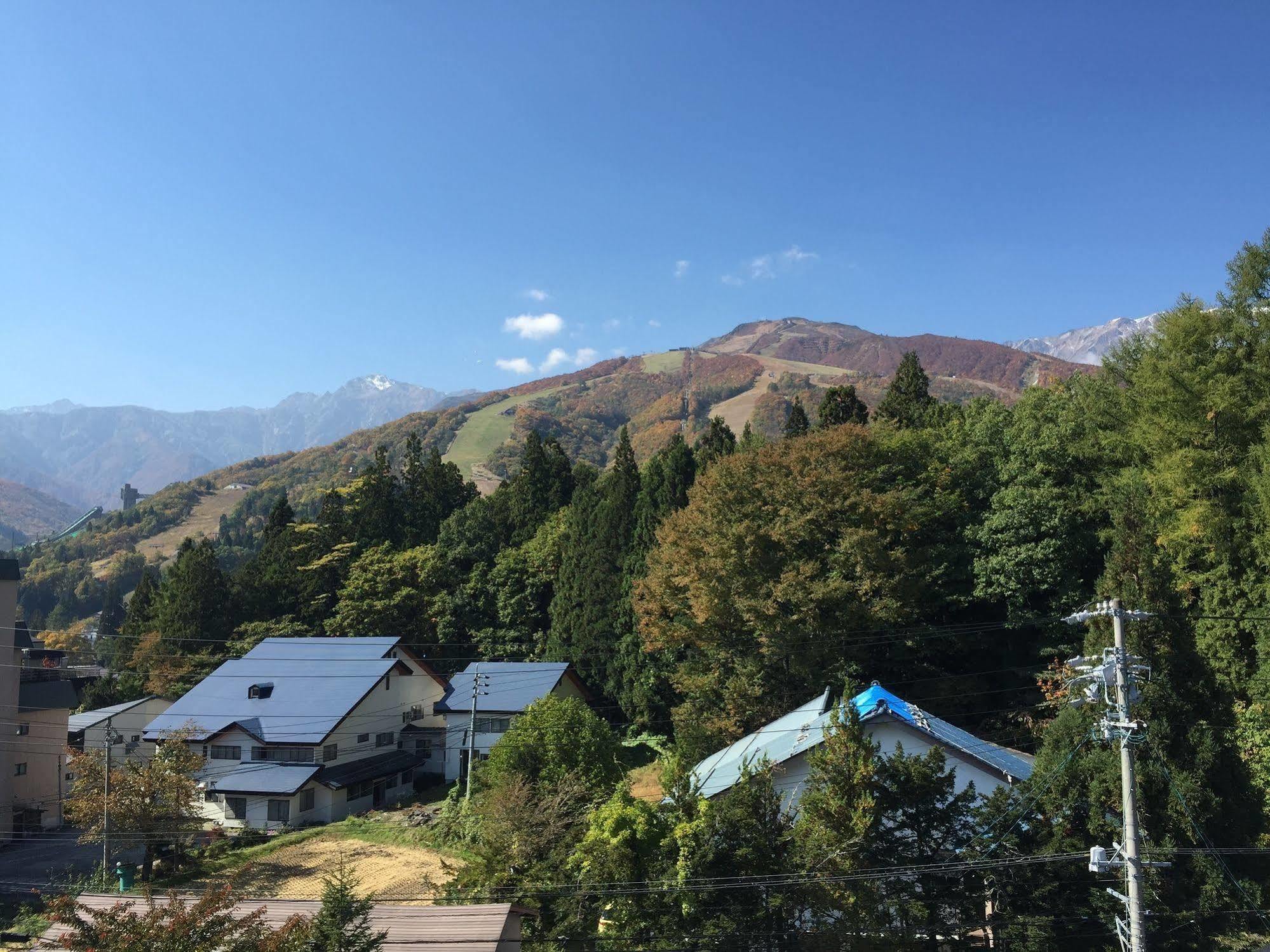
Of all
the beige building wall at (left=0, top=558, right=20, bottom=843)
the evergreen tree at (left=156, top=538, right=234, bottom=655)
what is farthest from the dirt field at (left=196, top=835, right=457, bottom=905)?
the evergreen tree at (left=156, top=538, right=234, bottom=655)

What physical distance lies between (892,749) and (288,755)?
22.2 meters

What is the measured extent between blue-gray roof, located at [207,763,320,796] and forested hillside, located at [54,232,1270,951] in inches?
243

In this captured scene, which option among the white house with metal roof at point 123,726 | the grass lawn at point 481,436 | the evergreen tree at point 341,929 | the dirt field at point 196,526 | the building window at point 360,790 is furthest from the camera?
the grass lawn at point 481,436

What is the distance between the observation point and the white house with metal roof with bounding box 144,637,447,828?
3009cm

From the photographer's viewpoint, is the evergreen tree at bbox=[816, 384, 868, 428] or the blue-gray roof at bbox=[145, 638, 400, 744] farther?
the evergreen tree at bbox=[816, 384, 868, 428]

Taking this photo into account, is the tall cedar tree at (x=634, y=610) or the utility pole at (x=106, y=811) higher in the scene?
the tall cedar tree at (x=634, y=610)

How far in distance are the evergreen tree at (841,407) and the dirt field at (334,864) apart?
24203mm

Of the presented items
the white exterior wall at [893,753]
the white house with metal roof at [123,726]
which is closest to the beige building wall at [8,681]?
the white house with metal roof at [123,726]

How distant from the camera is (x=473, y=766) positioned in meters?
30.4

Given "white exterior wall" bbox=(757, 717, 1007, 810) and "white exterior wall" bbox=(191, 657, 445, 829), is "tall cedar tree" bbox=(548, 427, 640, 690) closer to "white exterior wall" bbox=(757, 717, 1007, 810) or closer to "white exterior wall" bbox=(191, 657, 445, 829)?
"white exterior wall" bbox=(191, 657, 445, 829)

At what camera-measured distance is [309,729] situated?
3150 cm

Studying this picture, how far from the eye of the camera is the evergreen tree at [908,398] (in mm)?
38219

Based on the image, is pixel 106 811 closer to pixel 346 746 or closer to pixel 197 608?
pixel 346 746

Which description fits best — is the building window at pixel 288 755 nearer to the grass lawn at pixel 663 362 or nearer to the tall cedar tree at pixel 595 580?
the tall cedar tree at pixel 595 580
